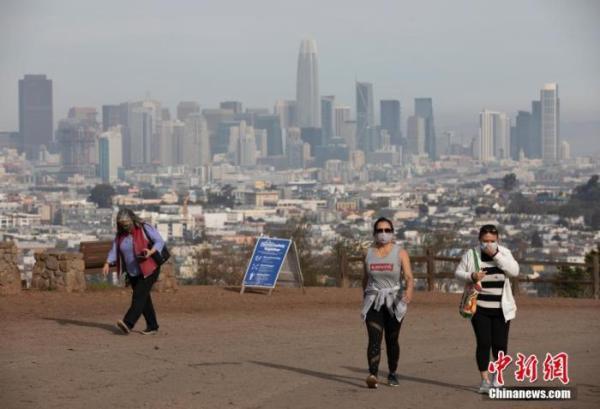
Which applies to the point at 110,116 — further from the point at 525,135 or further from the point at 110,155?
the point at 525,135

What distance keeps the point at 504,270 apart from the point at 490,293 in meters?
0.23

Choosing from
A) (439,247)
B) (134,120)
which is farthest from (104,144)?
(439,247)

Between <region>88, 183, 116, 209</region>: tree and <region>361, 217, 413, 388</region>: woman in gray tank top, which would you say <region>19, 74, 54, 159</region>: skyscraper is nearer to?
<region>88, 183, 116, 209</region>: tree

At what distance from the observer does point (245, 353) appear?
1441cm

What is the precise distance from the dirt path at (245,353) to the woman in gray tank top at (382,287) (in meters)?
0.46

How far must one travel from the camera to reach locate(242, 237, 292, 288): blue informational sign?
22312 mm

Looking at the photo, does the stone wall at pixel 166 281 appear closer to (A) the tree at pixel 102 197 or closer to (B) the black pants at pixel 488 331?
(B) the black pants at pixel 488 331

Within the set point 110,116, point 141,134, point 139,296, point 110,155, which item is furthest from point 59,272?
point 110,116

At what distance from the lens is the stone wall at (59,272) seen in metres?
21.1

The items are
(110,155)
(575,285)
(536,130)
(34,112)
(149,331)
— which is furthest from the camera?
(536,130)

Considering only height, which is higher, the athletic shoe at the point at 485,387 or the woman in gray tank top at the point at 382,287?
the woman in gray tank top at the point at 382,287

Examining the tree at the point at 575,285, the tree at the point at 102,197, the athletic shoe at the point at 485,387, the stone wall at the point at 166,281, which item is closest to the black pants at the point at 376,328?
the athletic shoe at the point at 485,387

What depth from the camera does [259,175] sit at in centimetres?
19612

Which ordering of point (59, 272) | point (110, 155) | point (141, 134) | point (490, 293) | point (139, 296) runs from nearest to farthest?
point (490, 293), point (139, 296), point (59, 272), point (110, 155), point (141, 134)
